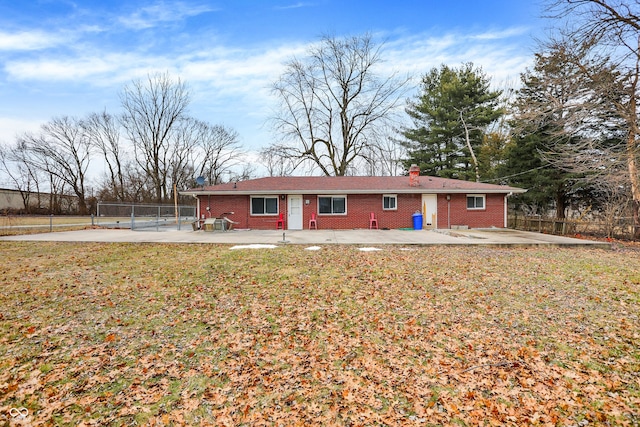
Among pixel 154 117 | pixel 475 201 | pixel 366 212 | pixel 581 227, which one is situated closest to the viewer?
pixel 581 227

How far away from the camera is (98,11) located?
40.0ft

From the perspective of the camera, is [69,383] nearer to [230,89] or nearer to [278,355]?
[278,355]

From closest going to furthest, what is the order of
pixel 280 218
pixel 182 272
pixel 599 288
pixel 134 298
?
1. pixel 134 298
2. pixel 599 288
3. pixel 182 272
4. pixel 280 218

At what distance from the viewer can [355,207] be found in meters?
17.2

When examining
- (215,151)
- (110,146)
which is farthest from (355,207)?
(110,146)

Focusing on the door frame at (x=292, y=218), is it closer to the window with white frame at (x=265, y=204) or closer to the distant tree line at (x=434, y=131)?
the window with white frame at (x=265, y=204)

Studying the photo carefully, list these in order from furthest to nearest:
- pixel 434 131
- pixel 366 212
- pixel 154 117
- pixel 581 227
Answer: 1. pixel 154 117
2. pixel 434 131
3. pixel 366 212
4. pixel 581 227

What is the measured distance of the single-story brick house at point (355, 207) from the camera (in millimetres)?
17125

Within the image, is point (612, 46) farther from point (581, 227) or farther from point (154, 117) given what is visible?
point (154, 117)

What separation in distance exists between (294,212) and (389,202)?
5.38 meters

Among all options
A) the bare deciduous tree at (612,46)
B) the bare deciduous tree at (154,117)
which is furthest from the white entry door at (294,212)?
the bare deciduous tree at (154,117)

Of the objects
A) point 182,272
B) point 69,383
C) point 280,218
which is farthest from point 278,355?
point 280,218

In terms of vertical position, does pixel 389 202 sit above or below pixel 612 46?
below

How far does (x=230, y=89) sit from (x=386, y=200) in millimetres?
12364
